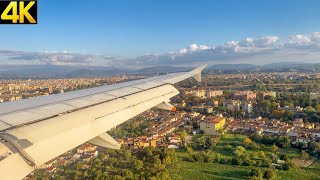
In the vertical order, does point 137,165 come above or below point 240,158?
above

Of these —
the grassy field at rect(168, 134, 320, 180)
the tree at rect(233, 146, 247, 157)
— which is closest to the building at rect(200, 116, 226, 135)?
the tree at rect(233, 146, 247, 157)

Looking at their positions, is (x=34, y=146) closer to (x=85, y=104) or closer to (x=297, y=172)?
(x=85, y=104)

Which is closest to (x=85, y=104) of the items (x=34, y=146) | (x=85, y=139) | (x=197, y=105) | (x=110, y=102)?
Answer: (x=110, y=102)

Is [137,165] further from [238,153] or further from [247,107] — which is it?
[247,107]

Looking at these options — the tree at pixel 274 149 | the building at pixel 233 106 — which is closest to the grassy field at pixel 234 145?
the tree at pixel 274 149

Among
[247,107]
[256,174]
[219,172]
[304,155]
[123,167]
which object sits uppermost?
[247,107]

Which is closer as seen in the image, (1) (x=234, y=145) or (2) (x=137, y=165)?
(2) (x=137, y=165)

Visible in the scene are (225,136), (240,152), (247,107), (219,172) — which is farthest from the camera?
(247,107)

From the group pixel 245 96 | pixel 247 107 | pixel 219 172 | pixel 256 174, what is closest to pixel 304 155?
pixel 256 174
